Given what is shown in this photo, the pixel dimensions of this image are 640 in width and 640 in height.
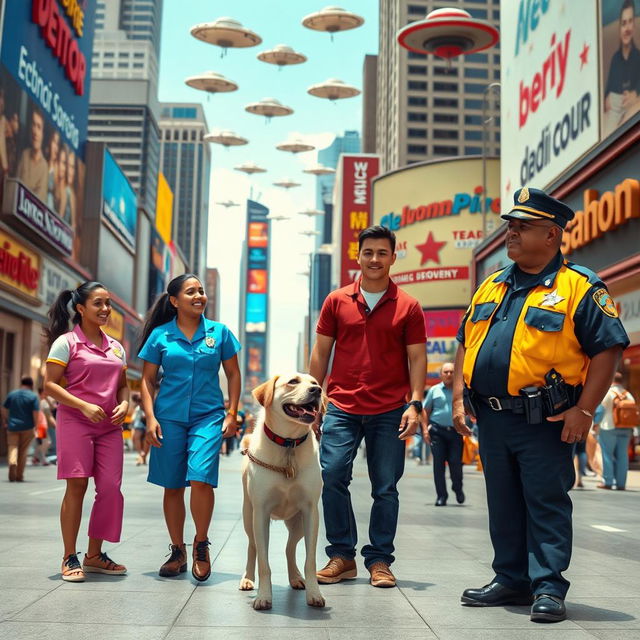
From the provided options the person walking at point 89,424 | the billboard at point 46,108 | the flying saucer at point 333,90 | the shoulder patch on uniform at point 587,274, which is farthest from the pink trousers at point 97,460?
the flying saucer at point 333,90

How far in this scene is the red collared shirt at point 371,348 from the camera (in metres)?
5.70

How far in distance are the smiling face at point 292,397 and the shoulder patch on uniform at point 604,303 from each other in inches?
58.8

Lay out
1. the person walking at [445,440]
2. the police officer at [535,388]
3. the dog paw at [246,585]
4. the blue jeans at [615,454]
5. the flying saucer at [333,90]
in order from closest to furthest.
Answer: the police officer at [535,388] < the dog paw at [246,585] < the person walking at [445,440] < the blue jeans at [615,454] < the flying saucer at [333,90]

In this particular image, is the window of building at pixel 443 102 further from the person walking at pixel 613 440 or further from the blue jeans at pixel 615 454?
the blue jeans at pixel 615 454

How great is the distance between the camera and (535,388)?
4.64m

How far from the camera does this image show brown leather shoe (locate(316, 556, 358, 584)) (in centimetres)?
549

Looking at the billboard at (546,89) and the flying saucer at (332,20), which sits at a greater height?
the flying saucer at (332,20)

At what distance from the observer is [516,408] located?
4711 mm

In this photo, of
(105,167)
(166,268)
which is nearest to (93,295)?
(105,167)

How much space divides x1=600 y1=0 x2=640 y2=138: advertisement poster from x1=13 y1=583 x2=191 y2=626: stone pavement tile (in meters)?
12.7

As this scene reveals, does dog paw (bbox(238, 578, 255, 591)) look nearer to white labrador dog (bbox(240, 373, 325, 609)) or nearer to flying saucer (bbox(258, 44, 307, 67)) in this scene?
white labrador dog (bbox(240, 373, 325, 609))

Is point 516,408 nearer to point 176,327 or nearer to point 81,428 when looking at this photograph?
point 176,327

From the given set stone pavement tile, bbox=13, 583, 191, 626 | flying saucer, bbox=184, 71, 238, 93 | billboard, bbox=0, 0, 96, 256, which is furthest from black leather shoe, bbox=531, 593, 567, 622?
flying saucer, bbox=184, 71, 238, 93

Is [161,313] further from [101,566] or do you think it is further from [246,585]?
[246,585]
